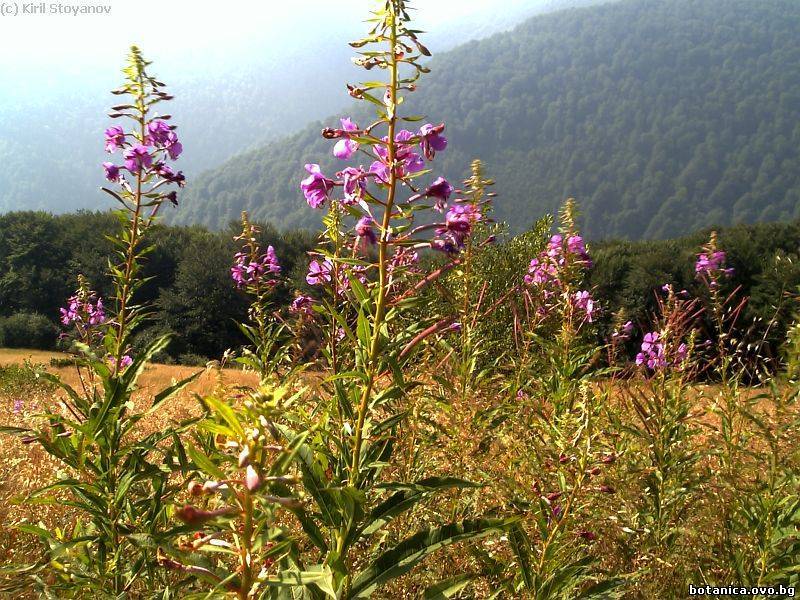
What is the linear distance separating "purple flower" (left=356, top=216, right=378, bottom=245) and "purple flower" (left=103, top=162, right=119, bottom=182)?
179 centimetres

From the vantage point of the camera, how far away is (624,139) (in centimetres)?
17338

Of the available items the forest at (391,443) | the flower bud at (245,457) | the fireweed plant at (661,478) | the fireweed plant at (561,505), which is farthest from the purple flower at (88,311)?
the fireweed plant at (661,478)

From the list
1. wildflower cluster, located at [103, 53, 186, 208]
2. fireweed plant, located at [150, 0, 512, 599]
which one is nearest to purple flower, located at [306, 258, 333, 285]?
wildflower cluster, located at [103, 53, 186, 208]

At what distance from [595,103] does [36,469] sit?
209 meters

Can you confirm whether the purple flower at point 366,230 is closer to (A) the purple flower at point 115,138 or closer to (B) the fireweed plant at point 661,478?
(B) the fireweed plant at point 661,478

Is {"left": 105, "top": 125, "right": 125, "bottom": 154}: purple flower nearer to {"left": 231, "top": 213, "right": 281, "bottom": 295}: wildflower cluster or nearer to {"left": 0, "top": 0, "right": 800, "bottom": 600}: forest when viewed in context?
{"left": 0, "top": 0, "right": 800, "bottom": 600}: forest

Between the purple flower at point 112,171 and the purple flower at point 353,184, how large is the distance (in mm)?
1725

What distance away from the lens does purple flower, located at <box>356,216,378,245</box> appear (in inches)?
73.0

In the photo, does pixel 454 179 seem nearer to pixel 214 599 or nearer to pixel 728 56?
pixel 728 56

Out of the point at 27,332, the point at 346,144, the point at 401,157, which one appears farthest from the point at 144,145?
the point at 27,332

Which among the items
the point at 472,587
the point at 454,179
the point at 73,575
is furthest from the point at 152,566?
the point at 454,179

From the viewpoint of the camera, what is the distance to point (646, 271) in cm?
2100

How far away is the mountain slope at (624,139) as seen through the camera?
142375mm

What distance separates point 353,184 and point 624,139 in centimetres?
19382
